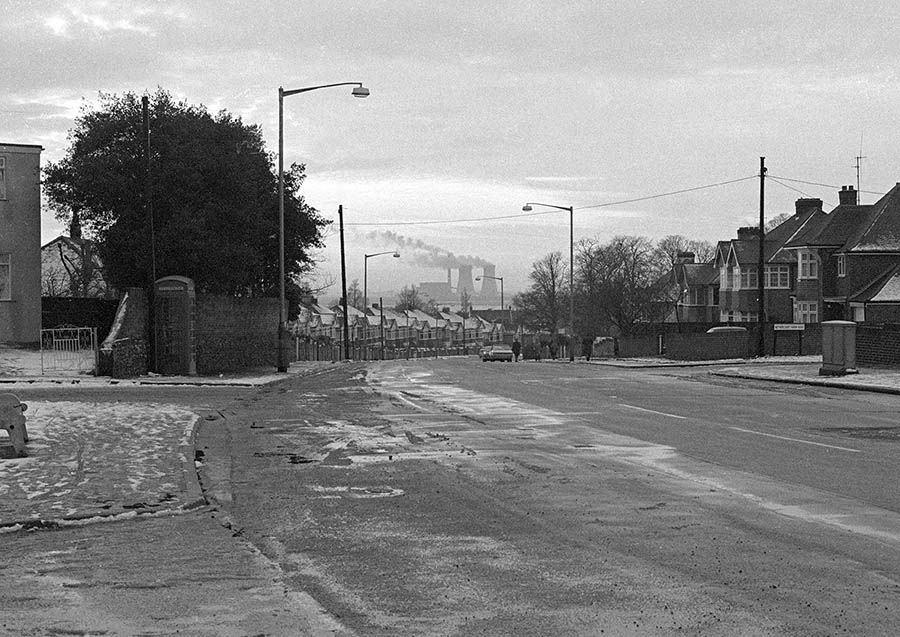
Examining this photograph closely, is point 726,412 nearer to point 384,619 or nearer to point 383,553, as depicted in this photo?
point 383,553

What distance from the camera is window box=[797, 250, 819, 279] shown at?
66.4m

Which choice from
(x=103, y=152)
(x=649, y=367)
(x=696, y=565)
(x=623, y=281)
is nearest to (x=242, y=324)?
(x=103, y=152)

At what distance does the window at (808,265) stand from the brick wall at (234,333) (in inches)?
1358

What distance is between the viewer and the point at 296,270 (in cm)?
5406

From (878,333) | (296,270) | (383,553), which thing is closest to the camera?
(383,553)

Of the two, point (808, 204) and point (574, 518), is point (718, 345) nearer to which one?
point (808, 204)

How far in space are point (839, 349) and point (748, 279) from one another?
4581cm

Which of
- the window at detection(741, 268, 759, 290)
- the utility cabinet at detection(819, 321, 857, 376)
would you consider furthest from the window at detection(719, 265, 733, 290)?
the utility cabinet at detection(819, 321, 857, 376)

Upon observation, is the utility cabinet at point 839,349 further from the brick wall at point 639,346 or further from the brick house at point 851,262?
the brick wall at point 639,346

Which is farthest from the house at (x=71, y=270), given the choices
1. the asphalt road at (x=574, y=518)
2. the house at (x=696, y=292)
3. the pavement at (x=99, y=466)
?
the house at (x=696, y=292)

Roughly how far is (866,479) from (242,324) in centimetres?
3299

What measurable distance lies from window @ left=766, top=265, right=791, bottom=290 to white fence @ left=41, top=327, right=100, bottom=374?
176 feet

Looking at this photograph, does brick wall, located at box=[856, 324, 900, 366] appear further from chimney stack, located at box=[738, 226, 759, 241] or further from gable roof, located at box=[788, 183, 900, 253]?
chimney stack, located at box=[738, 226, 759, 241]

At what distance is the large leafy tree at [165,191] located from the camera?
131 feet
